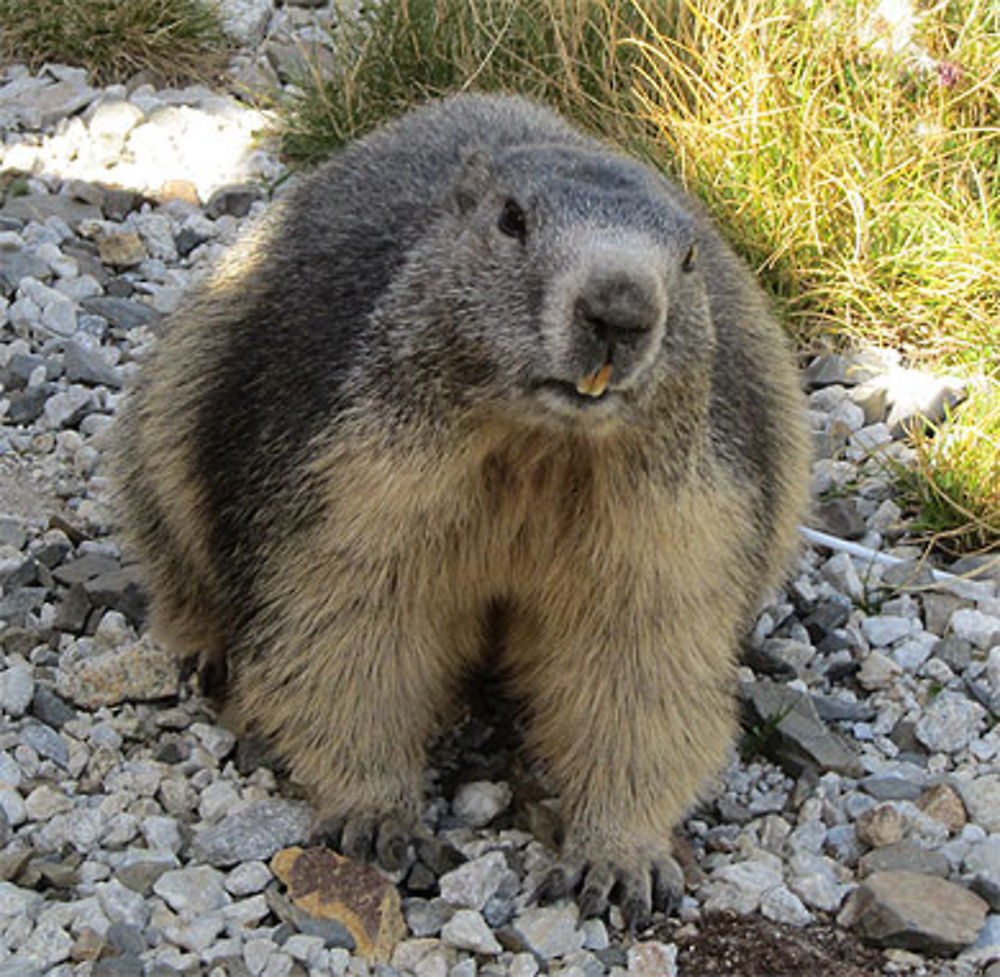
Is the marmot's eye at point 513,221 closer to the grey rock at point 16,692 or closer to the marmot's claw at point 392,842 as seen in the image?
the marmot's claw at point 392,842

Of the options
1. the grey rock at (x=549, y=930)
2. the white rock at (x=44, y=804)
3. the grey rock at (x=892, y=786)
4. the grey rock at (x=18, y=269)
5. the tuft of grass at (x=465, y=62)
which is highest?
the tuft of grass at (x=465, y=62)

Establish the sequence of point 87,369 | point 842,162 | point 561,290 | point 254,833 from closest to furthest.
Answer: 1. point 561,290
2. point 254,833
3. point 87,369
4. point 842,162

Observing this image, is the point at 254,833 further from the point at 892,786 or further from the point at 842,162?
the point at 842,162

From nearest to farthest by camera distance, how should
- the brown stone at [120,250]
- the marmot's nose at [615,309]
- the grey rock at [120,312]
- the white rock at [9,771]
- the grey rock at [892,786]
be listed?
the marmot's nose at [615,309] < the white rock at [9,771] < the grey rock at [892,786] < the grey rock at [120,312] < the brown stone at [120,250]

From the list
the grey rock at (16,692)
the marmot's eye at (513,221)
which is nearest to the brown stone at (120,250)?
the grey rock at (16,692)

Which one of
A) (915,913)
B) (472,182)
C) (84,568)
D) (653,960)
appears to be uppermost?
(472,182)

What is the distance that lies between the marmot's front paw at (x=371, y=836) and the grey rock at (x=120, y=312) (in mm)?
3257

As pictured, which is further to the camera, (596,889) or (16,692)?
(16,692)

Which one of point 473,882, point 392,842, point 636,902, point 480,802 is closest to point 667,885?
point 636,902

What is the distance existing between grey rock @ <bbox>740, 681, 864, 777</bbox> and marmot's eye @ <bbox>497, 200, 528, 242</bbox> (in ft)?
6.69

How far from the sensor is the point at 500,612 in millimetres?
5270

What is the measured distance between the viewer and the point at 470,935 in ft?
15.7

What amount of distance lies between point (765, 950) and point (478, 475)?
4.73ft

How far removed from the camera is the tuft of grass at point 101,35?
30.7ft
